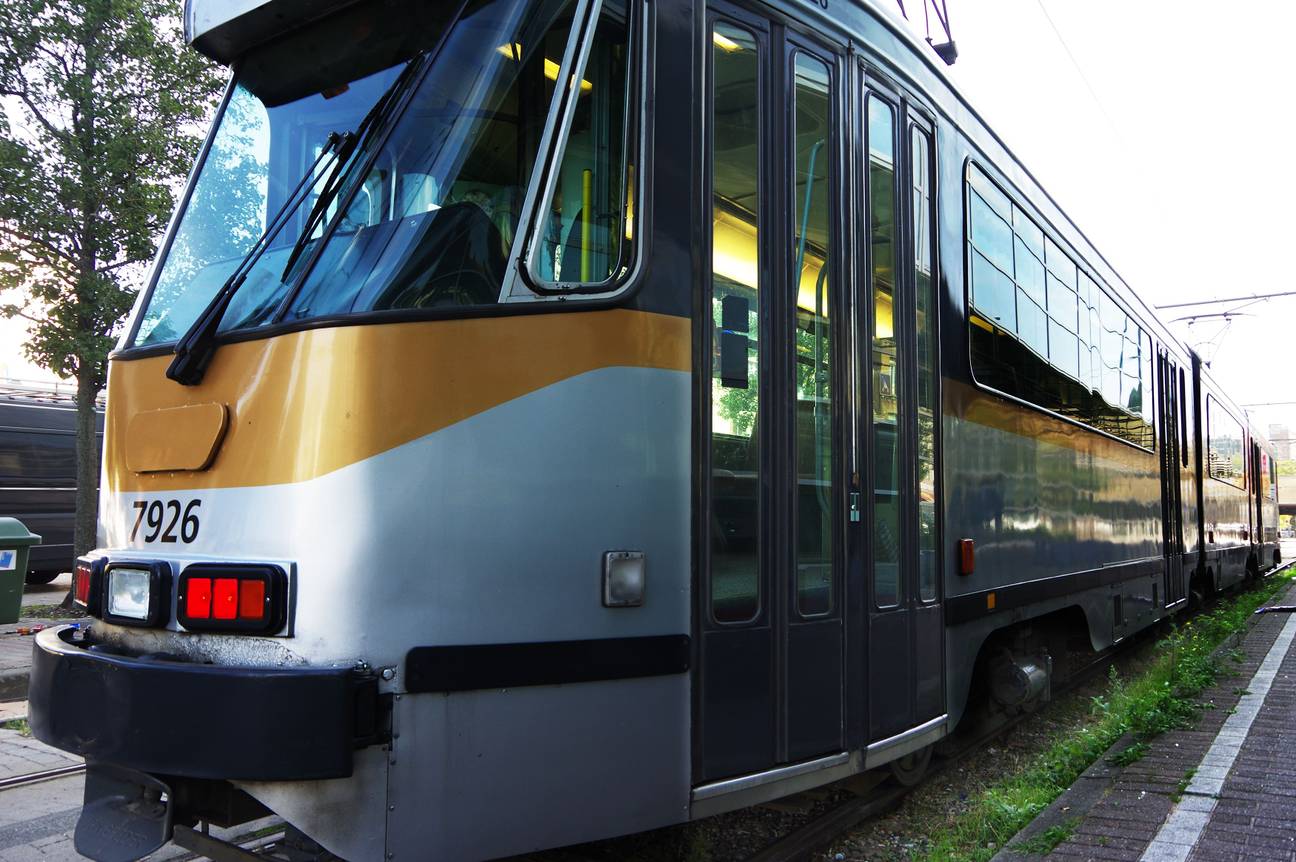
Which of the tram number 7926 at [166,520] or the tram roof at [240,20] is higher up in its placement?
the tram roof at [240,20]

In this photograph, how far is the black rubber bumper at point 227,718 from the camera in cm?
256

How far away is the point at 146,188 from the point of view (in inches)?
A: 409

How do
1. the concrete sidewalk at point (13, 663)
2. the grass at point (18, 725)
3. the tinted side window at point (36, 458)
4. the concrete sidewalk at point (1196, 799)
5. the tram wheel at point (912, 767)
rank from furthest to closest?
1. the tinted side window at point (36, 458)
2. the concrete sidewalk at point (13, 663)
3. the grass at point (18, 725)
4. the tram wheel at point (912, 767)
5. the concrete sidewalk at point (1196, 799)

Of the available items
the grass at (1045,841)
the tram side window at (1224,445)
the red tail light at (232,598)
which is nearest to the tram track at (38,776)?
the red tail light at (232,598)

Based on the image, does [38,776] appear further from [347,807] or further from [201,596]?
[347,807]

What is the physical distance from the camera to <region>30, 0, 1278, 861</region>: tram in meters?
2.73

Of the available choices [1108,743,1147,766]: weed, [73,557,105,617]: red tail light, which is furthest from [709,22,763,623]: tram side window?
[1108,743,1147,766]: weed

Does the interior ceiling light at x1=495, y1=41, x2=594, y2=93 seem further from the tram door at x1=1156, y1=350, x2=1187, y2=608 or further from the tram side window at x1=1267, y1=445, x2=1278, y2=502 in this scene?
the tram side window at x1=1267, y1=445, x2=1278, y2=502

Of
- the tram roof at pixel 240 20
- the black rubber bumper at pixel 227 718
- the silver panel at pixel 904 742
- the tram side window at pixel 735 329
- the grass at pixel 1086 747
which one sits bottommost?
the grass at pixel 1086 747

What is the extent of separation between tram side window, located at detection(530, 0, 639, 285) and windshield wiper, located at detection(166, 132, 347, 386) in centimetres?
72

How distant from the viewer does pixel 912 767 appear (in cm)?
479

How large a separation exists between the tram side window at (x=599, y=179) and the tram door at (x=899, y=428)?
1.27 metres

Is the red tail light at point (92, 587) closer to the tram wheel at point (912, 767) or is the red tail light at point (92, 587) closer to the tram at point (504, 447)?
the tram at point (504, 447)

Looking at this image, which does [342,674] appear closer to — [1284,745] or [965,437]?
[965,437]
